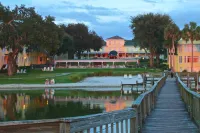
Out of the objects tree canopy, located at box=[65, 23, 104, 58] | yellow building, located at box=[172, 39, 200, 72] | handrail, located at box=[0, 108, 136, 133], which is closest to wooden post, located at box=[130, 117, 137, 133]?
handrail, located at box=[0, 108, 136, 133]

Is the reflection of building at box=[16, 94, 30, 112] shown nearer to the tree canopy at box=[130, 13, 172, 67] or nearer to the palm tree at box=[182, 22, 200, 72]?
the palm tree at box=[182, 22, 200, 72]

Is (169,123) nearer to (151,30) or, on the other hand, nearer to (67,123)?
(67,123)

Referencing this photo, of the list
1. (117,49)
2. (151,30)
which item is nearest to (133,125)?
(151,30)

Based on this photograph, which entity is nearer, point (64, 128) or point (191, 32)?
point (64, 128)

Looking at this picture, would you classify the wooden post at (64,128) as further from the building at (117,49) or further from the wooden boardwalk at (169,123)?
the building at (117,49)

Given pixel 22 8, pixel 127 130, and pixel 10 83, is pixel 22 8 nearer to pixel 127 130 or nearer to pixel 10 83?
pixel 10 83

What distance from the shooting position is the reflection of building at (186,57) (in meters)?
88.2

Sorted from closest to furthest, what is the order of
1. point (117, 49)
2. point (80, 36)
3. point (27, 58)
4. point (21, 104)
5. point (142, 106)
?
point (142, 106) → point (21, 104) → point (27, 58) → point (80, 36) → point (117, 49)

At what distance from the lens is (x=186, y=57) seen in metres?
88.6

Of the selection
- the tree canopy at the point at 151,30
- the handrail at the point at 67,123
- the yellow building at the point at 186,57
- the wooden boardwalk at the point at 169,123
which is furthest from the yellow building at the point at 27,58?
the handrail at the point at 67,123

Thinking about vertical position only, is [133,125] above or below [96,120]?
below

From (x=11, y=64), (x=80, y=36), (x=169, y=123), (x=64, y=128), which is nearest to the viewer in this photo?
(x=64, y=128)

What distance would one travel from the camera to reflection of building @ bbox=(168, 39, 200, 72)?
290 ft

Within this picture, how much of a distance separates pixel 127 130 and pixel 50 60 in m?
105
